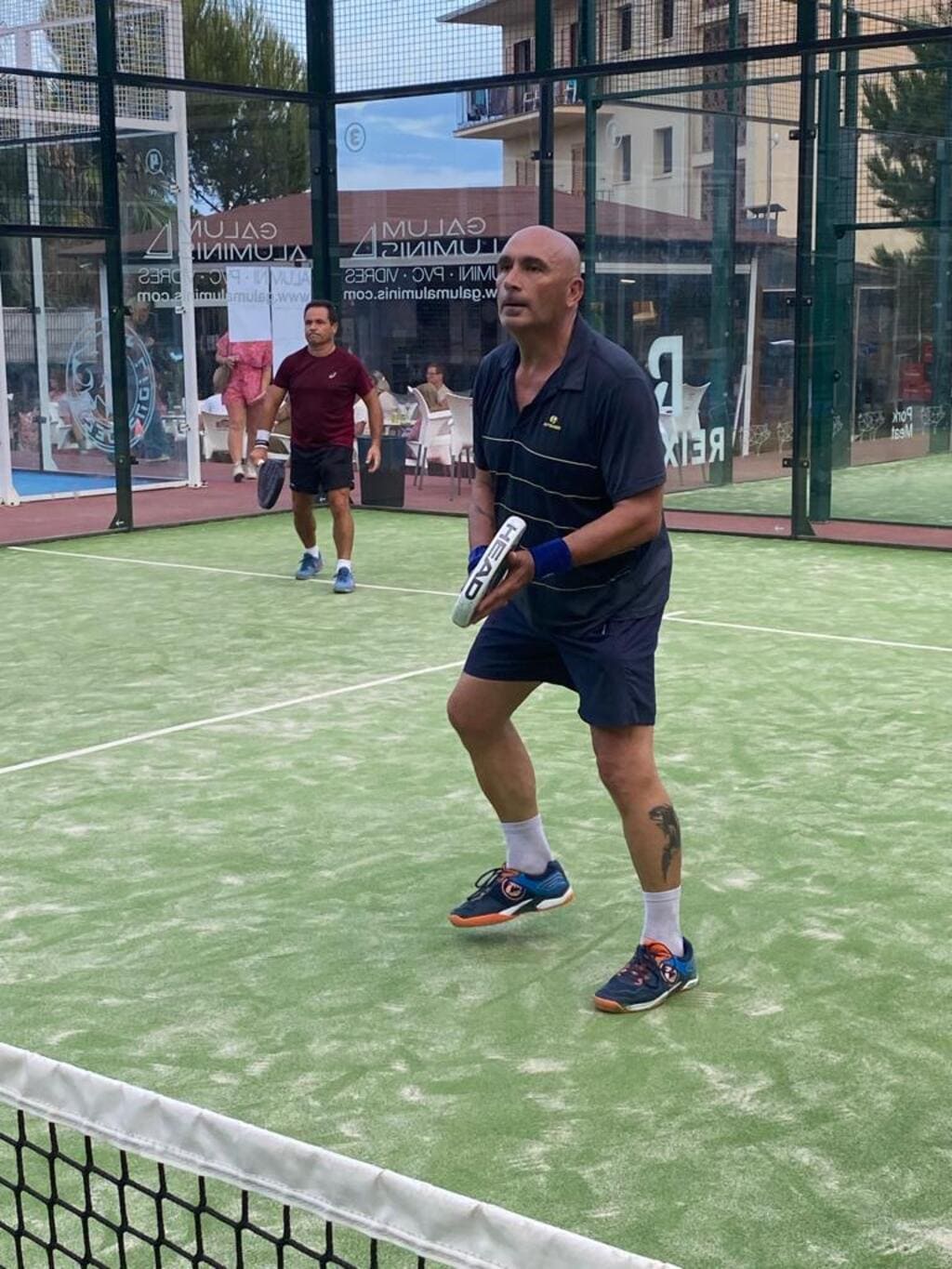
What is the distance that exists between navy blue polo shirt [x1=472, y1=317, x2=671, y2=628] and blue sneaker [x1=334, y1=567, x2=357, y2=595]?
20.5ft

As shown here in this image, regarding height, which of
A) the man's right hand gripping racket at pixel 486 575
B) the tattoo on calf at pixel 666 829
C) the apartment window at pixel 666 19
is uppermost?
the apartment window at pixel 666 19

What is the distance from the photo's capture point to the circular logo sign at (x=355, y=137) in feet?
47.3

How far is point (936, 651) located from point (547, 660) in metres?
4.68

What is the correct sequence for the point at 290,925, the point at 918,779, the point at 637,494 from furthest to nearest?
the point at 918,779, the point at 290,925, the point at 637,494

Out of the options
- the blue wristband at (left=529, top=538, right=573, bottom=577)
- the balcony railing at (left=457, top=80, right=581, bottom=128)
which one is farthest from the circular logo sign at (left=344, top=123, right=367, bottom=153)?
the blue wristband at (left=529, top=538, right=573, bottom=577)

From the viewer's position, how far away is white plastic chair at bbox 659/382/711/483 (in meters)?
13.8

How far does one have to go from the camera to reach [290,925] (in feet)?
15.5

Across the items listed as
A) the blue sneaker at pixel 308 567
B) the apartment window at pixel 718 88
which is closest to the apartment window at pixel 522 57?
the apartment window at pixel 718 88

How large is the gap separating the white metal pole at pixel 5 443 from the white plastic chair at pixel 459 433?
3.92 m

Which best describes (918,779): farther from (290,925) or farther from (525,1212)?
(525,1212)

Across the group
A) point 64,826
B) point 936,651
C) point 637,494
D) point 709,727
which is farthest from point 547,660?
point 936,651

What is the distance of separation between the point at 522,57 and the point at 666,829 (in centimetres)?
1054

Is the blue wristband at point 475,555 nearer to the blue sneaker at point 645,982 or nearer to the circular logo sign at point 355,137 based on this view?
the blue sneaker at point 645,982

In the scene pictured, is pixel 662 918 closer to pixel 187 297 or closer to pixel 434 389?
pixel 434 389
